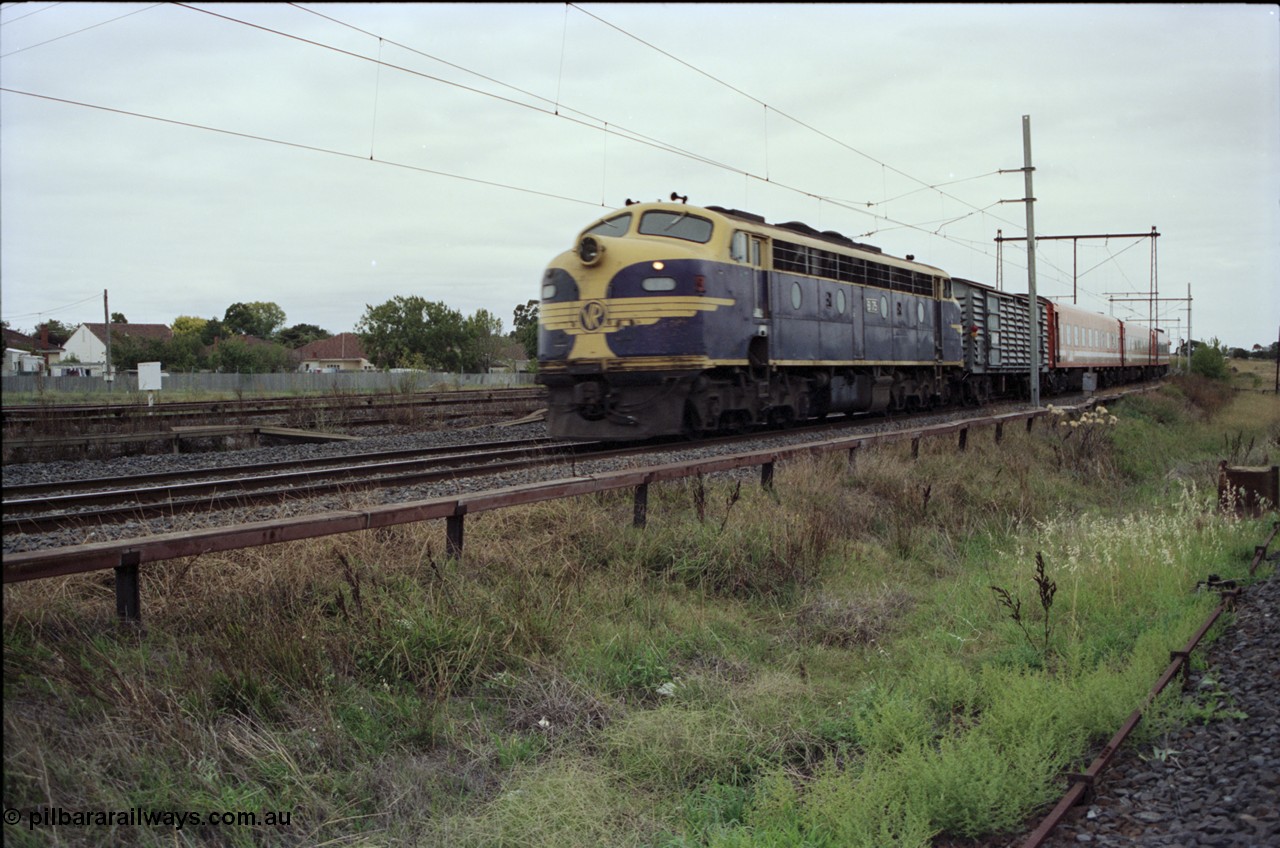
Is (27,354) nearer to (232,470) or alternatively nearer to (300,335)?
(232,470)

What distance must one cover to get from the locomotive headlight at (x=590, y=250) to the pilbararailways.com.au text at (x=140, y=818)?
1004 cm

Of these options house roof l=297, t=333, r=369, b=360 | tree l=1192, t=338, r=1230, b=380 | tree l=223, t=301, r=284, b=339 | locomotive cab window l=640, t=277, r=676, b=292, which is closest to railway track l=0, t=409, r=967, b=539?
locomotive cab window l=640, t=277, r=676, b=292

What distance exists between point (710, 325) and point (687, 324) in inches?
16.1

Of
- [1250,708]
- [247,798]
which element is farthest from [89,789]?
[1250,708]

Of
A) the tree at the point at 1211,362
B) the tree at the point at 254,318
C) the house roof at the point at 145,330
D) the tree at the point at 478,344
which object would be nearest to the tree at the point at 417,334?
the tree at the point at 478,344

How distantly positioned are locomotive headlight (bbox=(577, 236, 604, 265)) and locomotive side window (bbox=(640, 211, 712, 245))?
1.08 m

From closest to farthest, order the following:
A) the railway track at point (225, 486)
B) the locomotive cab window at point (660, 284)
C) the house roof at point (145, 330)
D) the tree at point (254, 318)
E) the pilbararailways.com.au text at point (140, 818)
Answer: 1. the pilbararailways.com.au text at point (140, 818)
2. the railway track at point (225, 486)
3. the locomotive cab window at point (660, 284)
4. the house roof at point (145, 330)
5. the tree at point (254, 318)

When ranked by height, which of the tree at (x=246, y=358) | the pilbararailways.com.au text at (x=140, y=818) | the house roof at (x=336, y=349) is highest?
the house roof at (x=336, y=349)

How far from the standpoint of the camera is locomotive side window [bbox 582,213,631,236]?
1405cm

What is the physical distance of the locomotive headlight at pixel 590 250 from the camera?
13023mm

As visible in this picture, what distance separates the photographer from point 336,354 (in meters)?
81.4

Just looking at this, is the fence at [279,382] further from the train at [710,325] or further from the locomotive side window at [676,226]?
the locomotive side window at [676,226]

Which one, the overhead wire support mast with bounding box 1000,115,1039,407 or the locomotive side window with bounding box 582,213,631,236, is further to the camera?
the overhead wire support mast with bounding box 1000,115,1039,407

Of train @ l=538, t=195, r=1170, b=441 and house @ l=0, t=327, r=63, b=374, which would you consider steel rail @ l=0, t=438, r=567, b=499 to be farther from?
house @ l=0, t=327, r=63, b=374
